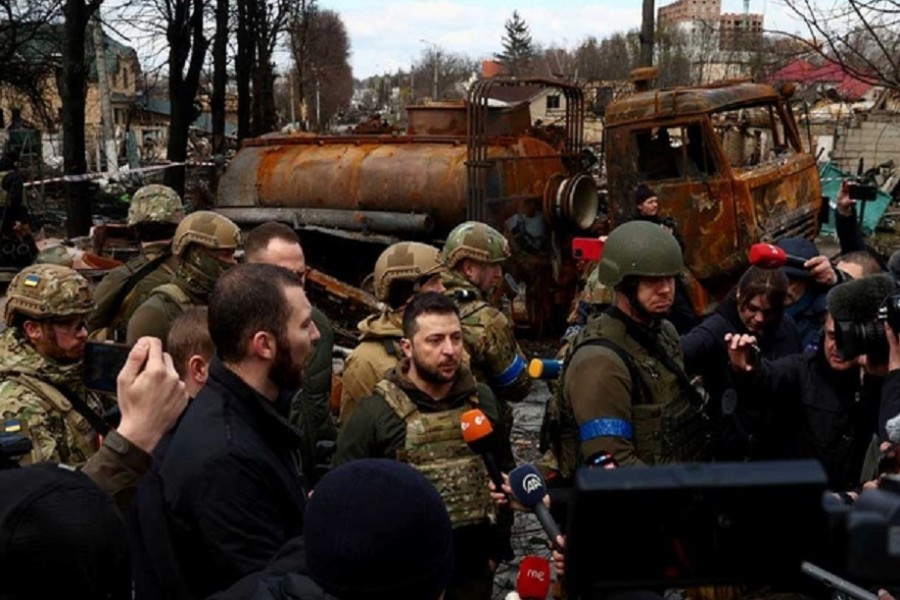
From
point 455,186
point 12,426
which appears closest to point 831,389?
point 12,426

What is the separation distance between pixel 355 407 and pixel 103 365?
1033 millimetres

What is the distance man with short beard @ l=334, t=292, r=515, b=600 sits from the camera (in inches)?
140

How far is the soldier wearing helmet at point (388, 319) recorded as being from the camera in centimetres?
411

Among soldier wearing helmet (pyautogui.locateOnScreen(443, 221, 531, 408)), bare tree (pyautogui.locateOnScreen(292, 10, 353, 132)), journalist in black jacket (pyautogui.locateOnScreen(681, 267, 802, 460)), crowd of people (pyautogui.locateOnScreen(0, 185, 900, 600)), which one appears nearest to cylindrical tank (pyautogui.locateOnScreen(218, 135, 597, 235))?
crowd of people (pyautogui.locateOnScreen(0, 185, 900, 600))

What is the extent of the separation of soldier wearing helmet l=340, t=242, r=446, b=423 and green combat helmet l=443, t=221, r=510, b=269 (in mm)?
154

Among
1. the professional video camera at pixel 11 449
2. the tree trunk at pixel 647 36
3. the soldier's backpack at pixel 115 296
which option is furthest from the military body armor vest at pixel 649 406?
the tree trunk at pixel 647 36

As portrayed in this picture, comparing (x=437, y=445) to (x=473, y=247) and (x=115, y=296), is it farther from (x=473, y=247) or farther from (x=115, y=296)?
(x=115, y=296)

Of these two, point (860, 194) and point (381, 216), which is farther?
point (381, 216)

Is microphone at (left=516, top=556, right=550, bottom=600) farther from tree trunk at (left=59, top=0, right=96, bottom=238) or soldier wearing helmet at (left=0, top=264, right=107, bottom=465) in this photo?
tree trunk at (left=59, top=0, right=96, bottom=238)

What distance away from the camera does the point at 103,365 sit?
3.07m

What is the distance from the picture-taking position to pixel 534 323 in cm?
995

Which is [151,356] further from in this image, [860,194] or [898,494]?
[860,194]

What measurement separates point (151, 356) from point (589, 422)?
1506 mm

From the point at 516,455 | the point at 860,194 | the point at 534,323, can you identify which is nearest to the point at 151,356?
the point at 516,455
